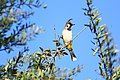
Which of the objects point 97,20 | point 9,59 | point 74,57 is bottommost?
point 74,57

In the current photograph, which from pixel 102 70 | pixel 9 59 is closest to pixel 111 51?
pixel 102 70

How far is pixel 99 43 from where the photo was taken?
4.18 m

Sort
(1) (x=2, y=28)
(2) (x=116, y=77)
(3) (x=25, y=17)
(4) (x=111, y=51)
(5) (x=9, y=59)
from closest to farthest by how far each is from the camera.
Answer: (2) (x=116, y=77), (4) (x=111, y=51), (5) (x=9, y=59), (1) (x=2, y=28), (3) (x=25, y=17)

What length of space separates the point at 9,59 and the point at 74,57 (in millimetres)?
5013

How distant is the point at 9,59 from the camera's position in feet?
29.0

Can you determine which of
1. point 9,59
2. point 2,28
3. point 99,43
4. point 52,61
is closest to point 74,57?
point 99,43

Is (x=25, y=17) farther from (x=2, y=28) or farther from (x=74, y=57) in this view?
(x=74, y=57)

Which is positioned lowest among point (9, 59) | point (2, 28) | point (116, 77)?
point (116, 77)

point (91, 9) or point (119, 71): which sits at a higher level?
point (91, 9)

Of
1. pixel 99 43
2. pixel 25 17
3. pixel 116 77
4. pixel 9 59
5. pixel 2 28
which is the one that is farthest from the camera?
pixel 25 17

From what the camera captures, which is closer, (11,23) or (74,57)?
(74,57)

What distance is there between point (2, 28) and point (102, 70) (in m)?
6.98

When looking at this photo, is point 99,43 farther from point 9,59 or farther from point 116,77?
point 9,59

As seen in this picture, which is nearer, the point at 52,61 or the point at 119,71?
the point at 52,61
